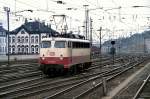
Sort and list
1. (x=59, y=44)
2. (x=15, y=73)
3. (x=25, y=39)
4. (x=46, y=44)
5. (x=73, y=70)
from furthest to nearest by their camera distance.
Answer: (x=25, y=39), (x=15, y=73), (x=73, y=70), (x=46, y=44), (x=59, y=44)

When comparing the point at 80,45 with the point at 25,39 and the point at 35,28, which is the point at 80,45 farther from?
the point at 35,28

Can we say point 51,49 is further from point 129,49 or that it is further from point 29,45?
point 129,49

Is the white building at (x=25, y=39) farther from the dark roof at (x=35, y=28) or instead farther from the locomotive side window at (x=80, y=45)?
the locomotive side window at (x=80, y=45)

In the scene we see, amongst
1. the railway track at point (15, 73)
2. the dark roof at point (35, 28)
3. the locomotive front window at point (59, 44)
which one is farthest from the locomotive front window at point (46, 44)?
the dark roof at point (35, 28)

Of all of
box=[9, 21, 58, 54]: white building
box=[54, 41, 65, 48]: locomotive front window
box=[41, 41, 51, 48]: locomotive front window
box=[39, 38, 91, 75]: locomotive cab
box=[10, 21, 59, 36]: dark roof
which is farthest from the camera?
box=[10, 21, 59, 36]: dark roof

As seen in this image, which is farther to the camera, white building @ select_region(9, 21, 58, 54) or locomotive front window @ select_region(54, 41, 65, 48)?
white building @ select_region(9, 21, 58, 54)

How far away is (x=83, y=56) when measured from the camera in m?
34.7

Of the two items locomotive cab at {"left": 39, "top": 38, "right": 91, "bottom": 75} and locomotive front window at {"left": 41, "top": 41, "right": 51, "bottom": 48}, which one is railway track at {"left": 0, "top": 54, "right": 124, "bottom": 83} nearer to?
locomotive cab at {"left": 39, "top": 38, "right": 91, "bottom": 75}

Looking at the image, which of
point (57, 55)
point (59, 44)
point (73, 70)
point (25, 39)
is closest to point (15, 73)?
point (73, 70)

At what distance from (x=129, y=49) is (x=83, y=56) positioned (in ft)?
489

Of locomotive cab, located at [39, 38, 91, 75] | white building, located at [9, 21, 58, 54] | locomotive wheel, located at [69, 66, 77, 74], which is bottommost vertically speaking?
locomotive wheel, located at [69, 66, 77, 74]

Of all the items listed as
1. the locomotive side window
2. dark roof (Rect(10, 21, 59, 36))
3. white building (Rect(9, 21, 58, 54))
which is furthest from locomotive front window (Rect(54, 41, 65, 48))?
white building (Rect(9, 21, 58, 54))

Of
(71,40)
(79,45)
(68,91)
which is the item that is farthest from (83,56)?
(68,91)

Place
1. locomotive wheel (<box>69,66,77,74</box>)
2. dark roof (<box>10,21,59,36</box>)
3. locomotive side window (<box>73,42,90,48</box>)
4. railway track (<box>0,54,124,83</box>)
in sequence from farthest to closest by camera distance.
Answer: dark roof (<box>10,21,59,36</box>) < locomotive side window (<box>73,42,90,48</box>) < locomotive wheel (<box>69,66,77,74</box>) < railway track (<box>0,54,124,83</box>)
